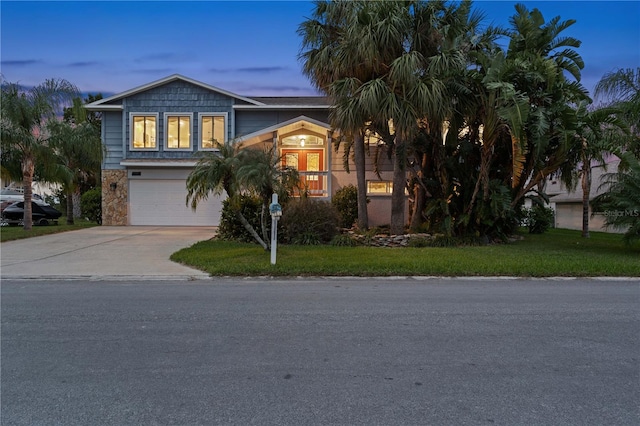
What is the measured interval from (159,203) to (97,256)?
10473 mm

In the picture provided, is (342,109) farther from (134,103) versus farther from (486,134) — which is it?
(134,103)

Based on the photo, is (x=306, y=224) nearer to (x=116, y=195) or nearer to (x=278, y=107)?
(x=278, y=107)

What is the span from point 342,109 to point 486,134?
14.8 feet

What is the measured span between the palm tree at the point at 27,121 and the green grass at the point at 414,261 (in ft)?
31.2

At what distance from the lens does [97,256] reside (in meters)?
11.8

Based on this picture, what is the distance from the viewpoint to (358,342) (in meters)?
4.94

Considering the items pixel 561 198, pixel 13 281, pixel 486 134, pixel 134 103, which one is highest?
pixel 134 103

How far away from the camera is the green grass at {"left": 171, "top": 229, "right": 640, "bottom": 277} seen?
31.7 feet

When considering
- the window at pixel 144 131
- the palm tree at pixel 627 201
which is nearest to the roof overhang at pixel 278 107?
the window at pixel 144 131

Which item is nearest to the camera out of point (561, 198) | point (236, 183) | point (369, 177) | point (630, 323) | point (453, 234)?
point (630, 323)

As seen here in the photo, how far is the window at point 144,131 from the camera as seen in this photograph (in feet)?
71.0

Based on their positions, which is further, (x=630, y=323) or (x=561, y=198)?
(x=561, y=198)


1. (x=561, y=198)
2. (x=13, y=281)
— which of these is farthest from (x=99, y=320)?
(x=561, y=198)

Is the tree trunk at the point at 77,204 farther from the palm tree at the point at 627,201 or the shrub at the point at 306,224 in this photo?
the palm tree at the point at 627,201
